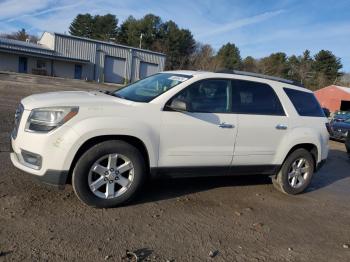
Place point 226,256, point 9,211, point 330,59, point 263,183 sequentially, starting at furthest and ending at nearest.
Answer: point 330,59 → point 263,183 → point 9,211 → point 226,256

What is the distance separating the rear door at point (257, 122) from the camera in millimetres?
5773

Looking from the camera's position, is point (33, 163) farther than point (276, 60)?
No

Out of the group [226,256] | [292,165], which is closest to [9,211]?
[226,256]

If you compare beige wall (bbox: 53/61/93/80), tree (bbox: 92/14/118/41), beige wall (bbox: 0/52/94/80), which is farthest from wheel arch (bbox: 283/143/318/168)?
tree (bbox: 92/14/118/41)

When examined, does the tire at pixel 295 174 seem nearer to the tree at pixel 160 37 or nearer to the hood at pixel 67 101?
the hood at pixel 67 101

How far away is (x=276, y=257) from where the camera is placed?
420 cm

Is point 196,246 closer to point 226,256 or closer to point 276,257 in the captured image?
point 226,256

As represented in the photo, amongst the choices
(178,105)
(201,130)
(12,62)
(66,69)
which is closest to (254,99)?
(201,130)

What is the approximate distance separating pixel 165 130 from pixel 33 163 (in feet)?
5.41

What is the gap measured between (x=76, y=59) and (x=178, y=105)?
46.1m

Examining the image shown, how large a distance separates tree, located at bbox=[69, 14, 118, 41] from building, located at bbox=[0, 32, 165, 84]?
1074 inches

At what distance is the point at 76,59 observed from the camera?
48.7 m

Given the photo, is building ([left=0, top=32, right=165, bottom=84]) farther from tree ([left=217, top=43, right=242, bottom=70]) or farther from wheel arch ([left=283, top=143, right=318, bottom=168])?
wheel arch ([left=283, top=143, right=318, bottom=168])

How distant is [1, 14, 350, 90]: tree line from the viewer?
76.5 metres
